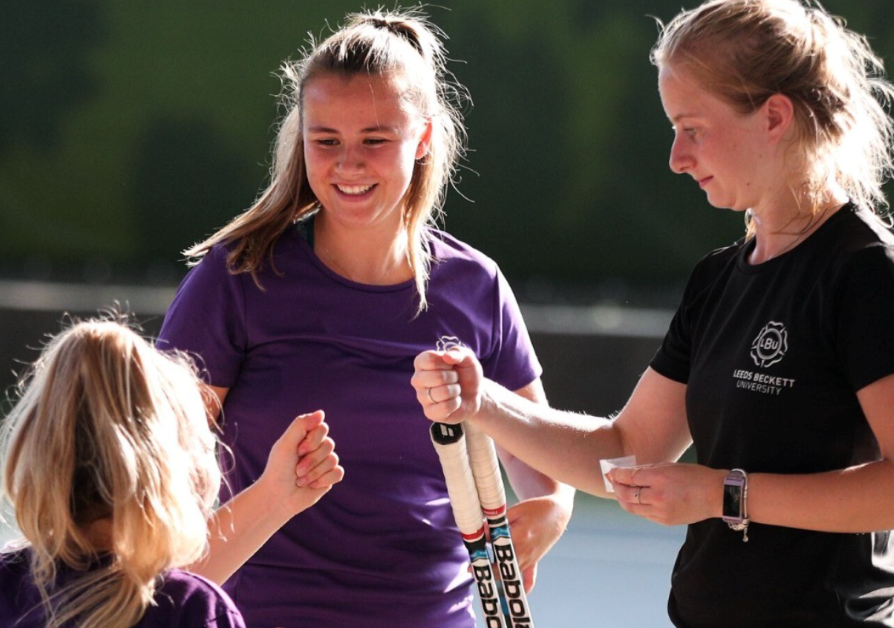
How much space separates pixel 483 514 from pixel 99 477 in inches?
23.1

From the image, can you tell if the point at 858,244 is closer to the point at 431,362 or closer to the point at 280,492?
the point at 431,362

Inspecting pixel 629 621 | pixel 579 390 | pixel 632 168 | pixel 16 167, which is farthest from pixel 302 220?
pixel 16 167

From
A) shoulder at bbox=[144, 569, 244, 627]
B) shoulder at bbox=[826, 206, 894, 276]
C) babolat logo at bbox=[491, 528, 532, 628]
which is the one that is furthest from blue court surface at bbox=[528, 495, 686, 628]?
shoulder at bbox=[144, 569, 244, 627]

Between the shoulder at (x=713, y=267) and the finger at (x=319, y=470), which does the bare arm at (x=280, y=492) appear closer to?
the finger at (x=319, y=470)

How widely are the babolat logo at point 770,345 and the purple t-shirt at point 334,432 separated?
22.8 inches

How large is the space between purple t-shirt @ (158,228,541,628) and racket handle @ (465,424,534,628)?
0.68 feet

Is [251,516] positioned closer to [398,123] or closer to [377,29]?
[398,123]

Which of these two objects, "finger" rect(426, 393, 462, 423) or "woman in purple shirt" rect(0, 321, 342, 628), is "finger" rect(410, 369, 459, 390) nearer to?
"finger" rect(426, 393, 462, 423)

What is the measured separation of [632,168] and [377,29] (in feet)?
21.2

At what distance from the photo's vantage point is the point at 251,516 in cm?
177

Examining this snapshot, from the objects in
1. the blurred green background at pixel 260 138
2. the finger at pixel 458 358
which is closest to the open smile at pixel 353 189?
the finger at pixel 458 358

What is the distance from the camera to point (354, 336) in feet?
6.79

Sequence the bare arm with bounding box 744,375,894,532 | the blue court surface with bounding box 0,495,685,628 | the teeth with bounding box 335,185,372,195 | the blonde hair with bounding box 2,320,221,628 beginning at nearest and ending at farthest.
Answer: the blonde hair with bounding box 2,320,221,628
the bare arm with bounding box 744,375,894,532
the teeth with bounding box 335,185,372,195
the blue court surface with bounding box 0,495,685,628

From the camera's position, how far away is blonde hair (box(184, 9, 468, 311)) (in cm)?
209
